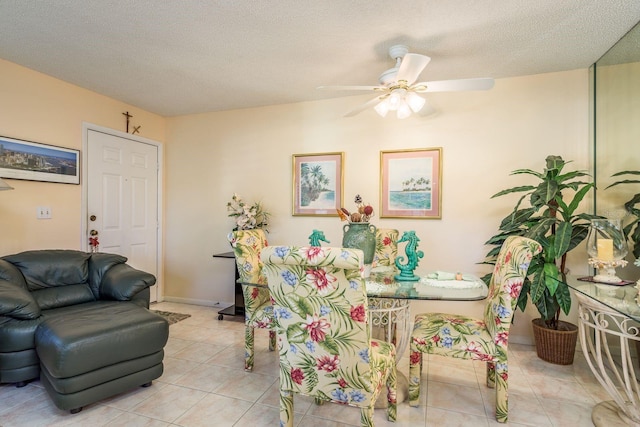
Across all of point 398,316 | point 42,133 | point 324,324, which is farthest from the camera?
point 42,133

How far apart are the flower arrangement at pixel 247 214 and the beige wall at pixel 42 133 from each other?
5.11 ft

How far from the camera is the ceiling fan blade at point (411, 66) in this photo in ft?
6.11

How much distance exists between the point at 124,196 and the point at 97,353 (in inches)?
95.1

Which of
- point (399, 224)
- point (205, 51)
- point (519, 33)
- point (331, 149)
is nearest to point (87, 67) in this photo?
point (205, 51)

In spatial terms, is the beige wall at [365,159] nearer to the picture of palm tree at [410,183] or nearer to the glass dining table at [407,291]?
the picture of palm tree at [410,183]

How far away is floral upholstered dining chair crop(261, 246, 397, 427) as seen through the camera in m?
1.31

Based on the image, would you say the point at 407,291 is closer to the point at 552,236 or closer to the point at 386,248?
the point at 386,248

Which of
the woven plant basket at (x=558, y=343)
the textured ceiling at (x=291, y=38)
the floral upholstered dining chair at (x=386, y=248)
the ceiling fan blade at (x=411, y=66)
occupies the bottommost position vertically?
the woven plant basket at (x=558, y=343)

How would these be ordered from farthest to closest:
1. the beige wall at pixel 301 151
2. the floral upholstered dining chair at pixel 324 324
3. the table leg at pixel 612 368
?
the beige wall at pixel 301 151, the table leg at pixel 612 368, the floral upholstered dining chair at pixel 324 324

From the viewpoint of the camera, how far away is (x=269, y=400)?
6.83 feet

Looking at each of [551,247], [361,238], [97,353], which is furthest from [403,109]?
[97,353]

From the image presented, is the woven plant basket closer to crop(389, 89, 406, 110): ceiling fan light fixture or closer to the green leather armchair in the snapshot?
crop(389, 89, 406, 110): ceiling fan light fixture

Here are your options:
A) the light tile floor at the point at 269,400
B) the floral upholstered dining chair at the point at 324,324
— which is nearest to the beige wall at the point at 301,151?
the light tile floor at the point at 269,400

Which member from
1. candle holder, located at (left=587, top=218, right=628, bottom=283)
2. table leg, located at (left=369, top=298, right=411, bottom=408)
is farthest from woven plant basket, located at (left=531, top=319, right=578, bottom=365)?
table leg, located at (left=369, top=298, right=411, bottom=408)
